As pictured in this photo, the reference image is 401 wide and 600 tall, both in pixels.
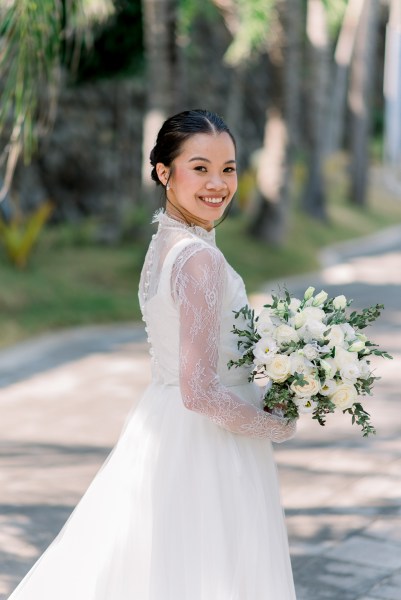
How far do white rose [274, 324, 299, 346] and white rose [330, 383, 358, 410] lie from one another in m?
0.19

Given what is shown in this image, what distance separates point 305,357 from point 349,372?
0.14 m

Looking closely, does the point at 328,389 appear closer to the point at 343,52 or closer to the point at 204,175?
the point at 204,175

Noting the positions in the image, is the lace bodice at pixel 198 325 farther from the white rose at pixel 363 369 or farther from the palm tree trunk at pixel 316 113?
the palm tree trunk at pixel 316 113

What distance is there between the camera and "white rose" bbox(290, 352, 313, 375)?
335cm

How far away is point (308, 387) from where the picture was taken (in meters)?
3.34

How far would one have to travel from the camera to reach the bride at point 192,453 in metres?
3.41

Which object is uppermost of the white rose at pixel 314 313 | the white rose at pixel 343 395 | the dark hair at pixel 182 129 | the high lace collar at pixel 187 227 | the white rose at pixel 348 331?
the dark hair at pixel 182 129

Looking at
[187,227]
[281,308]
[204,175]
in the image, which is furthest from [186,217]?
[281,308]

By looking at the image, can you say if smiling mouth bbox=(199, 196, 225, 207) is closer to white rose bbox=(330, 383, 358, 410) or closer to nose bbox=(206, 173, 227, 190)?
nose bbox=(206, 173, 227, 190)

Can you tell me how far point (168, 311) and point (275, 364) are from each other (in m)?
0.36

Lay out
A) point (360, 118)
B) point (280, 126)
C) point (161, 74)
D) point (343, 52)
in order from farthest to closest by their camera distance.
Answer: point (343, 52) → point (360, 118) → point (280, 126) → point (161, 74)

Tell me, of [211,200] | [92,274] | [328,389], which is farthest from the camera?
[92,274]

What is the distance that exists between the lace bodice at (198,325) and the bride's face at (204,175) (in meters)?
0.08

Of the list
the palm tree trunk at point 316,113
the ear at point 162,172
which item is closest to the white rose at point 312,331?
the ear at point 162,172
